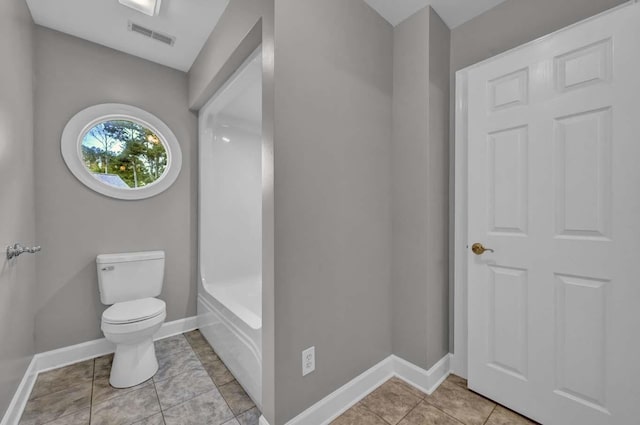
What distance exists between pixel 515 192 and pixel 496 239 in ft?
0.94

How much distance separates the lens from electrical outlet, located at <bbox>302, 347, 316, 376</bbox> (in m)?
1.33

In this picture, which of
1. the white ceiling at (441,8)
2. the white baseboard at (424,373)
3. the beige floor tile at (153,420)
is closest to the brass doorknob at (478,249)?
the white baseboard at (424,373)

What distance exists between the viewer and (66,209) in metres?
1.96

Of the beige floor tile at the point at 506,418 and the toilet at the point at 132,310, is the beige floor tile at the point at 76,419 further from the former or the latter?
the beige floor tile at the point at 506,418

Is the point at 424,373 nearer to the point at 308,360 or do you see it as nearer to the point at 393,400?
the point at 393,400

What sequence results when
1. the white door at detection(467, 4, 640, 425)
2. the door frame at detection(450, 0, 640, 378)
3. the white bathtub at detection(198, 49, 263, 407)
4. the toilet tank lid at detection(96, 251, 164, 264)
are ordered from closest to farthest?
the white door at detection(467, 4, 640, 425) → the door frame at detection(450, 0, 640, 378) → the white bathtub at detection(198, 49, 263, 407) → the toilet tank lid at detection(96, 251, 164, 264)

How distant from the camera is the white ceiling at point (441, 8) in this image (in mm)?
1634

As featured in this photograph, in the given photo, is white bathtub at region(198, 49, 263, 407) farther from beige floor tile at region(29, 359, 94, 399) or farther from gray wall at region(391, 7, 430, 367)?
gray wall at region(391, 7, 430, 367)

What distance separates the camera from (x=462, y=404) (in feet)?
4.97

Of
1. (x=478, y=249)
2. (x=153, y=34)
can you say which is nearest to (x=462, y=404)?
(x=478, y=249)

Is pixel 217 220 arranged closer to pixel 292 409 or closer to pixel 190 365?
pixel 190 365

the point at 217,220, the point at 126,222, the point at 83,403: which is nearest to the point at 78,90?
the point at 126,222

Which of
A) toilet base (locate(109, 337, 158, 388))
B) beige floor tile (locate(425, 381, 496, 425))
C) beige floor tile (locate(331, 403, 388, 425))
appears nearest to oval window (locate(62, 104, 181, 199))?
toilet base (locate(109, 337, 158, 388))

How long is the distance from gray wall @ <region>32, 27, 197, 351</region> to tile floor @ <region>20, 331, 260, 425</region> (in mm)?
373
